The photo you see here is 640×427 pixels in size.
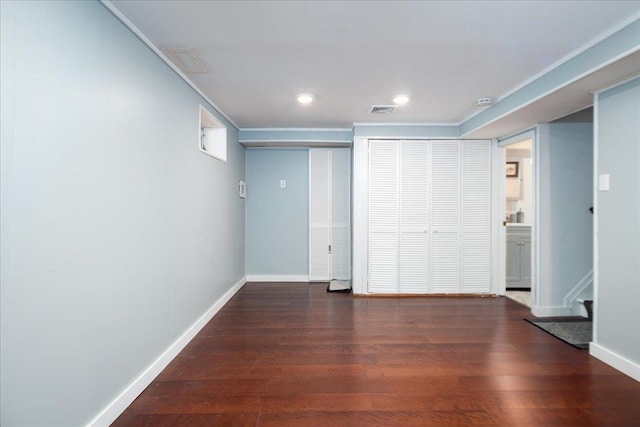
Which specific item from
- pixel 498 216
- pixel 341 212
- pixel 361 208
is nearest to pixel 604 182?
pixel 498 216

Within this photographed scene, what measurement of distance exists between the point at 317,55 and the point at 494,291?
3.84 m

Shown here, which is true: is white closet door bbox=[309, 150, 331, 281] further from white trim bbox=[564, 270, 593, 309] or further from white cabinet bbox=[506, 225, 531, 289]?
white trim bbox=[564, 270, 593, 309]

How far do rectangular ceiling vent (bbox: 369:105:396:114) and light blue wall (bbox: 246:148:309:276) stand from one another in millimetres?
1674

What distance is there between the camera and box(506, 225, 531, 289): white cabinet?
15.2ft

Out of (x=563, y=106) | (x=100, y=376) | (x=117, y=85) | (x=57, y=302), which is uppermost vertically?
(x=563, y=106)

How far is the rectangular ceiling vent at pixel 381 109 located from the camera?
3406mm

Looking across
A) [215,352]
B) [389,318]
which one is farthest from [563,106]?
[215,352]

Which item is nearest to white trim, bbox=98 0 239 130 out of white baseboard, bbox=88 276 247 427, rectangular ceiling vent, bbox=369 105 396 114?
rectangular ceiling vent, bbox=369 105 396 114

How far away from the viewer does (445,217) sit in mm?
4223

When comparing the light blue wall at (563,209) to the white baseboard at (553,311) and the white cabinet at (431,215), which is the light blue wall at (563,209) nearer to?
the white baseboard at (553,311)

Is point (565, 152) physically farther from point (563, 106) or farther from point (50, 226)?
point (50, 226)

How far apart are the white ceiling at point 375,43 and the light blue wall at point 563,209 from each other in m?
0.55

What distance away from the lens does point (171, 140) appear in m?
2.40

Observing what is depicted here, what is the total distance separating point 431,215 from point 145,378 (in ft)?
11.9
